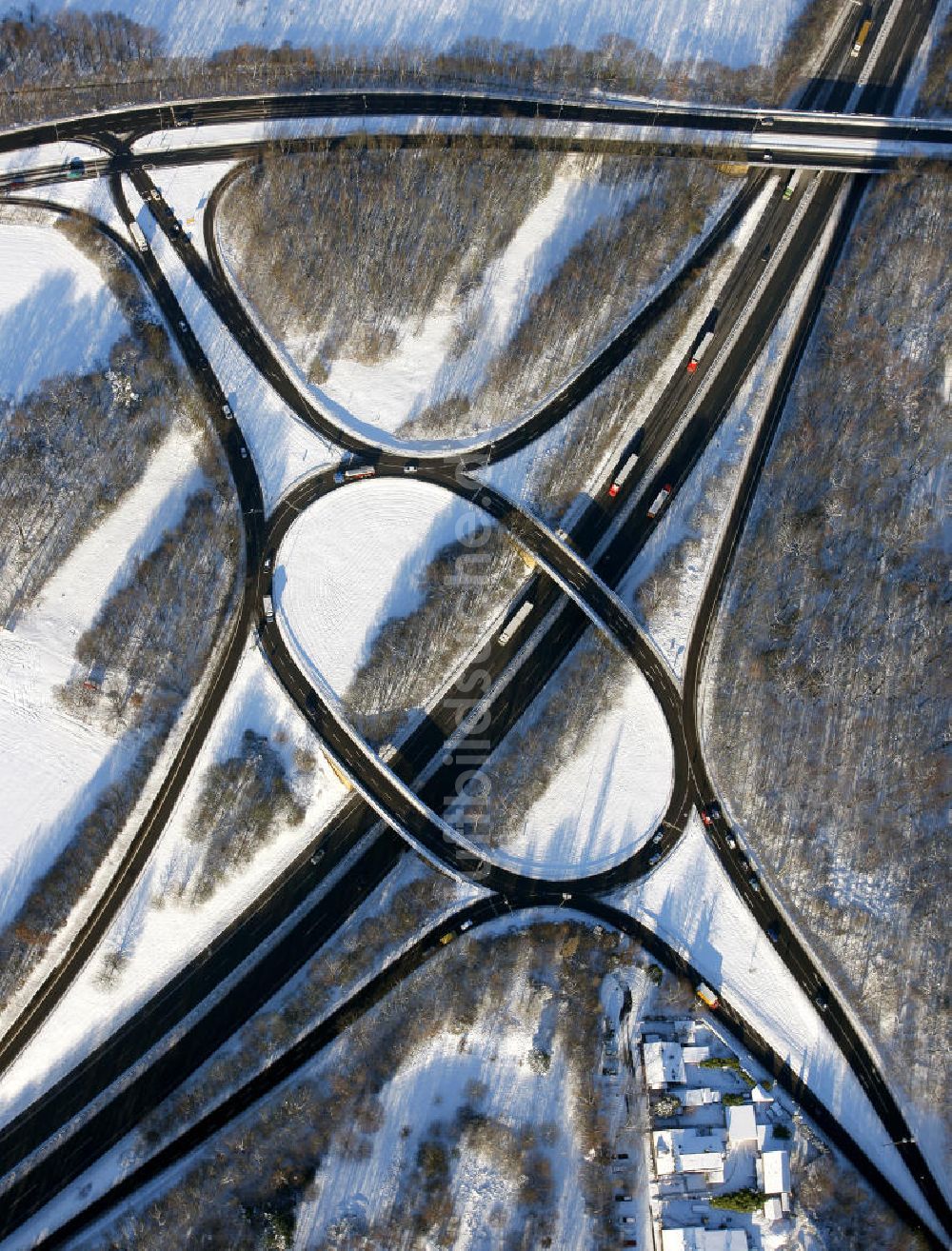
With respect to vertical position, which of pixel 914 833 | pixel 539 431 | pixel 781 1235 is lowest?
pixel 781 1235

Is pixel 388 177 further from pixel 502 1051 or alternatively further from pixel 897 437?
pixel 502 1051

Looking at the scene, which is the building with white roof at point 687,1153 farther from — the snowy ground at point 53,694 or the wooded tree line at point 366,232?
the wooded tree line at point 366,232

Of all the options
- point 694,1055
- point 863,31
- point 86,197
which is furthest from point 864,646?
point 86,197

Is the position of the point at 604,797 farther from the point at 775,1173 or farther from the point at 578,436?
the point at 775,1173

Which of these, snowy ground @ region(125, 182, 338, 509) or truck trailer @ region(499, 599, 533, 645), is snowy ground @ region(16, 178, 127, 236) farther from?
truck trailer @ region(499, 599, 533, 645)

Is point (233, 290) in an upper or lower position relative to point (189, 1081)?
upper

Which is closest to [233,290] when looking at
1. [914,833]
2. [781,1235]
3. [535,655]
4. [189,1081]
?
[535,655]
